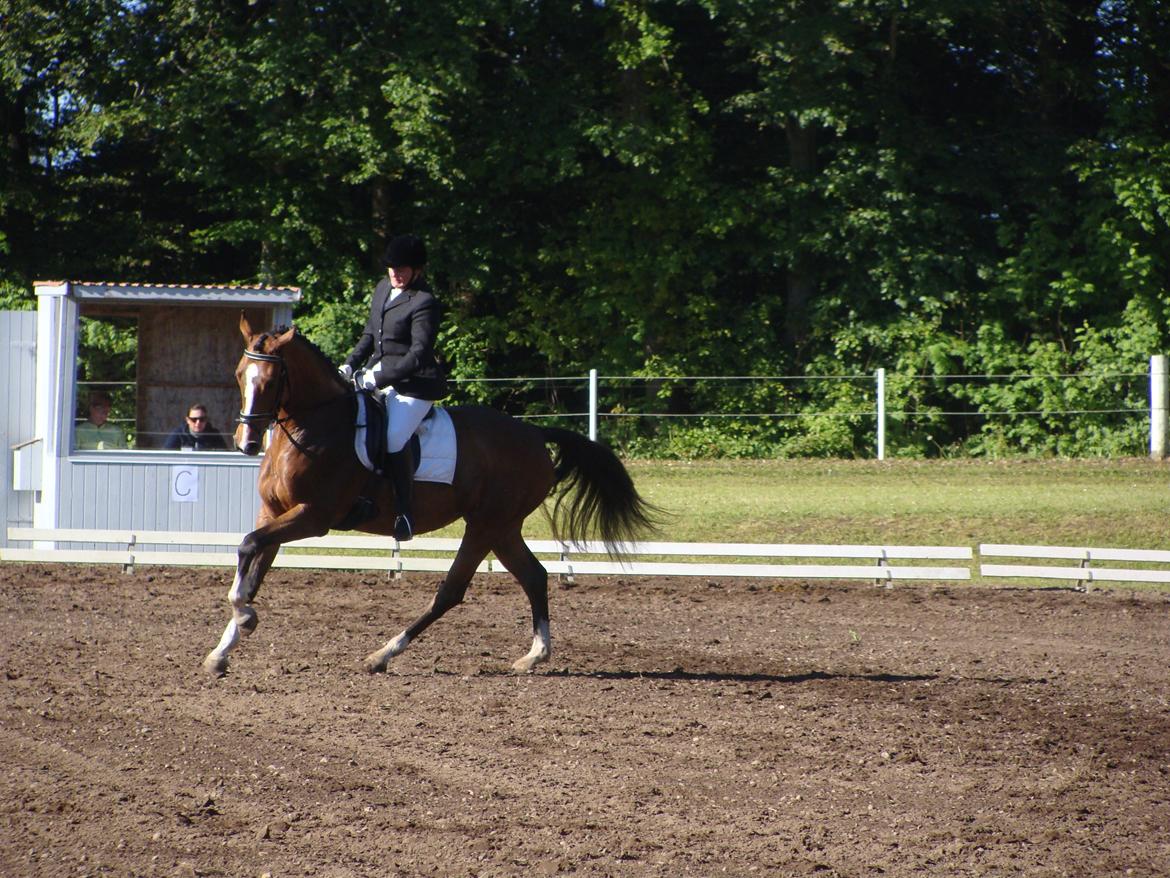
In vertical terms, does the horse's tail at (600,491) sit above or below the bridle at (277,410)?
below

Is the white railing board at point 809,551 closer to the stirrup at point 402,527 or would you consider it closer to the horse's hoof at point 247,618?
the stirrup at point 402,527

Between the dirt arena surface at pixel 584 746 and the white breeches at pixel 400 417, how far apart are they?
1.40 meters

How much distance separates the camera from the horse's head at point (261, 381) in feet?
25.3

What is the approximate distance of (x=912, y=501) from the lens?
1781 centimetres

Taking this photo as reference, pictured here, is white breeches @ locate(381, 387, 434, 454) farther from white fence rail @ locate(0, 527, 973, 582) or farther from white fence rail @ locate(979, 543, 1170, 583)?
white fence rail @ locate(979, 543, 1170, 583)

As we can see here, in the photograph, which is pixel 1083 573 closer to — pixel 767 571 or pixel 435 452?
pixel 767 571

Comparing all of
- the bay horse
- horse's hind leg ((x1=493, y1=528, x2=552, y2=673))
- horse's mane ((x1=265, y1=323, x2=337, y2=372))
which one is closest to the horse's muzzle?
the bay horse

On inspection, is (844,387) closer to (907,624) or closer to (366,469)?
(907,624)

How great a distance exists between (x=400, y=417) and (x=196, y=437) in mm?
6659

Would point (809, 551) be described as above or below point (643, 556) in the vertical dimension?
above

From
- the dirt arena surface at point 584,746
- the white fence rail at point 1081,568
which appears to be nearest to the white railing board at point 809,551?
the white fence rail at point 1081,568

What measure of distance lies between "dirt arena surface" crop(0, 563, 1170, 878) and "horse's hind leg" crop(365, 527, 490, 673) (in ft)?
0.73

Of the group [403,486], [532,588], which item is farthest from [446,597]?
[403,486]

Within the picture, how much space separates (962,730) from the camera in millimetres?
7109
